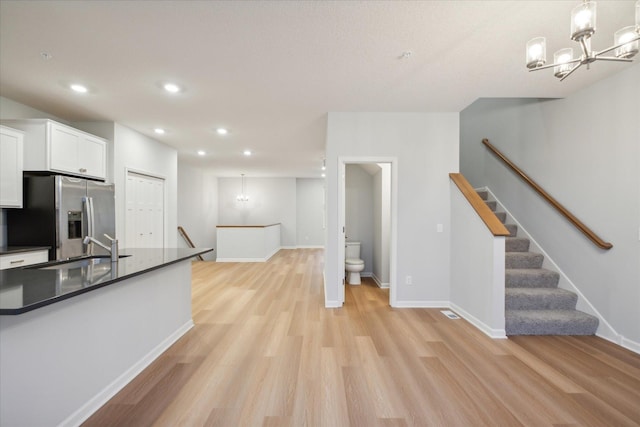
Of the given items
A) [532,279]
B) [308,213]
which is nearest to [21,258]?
[532,279]

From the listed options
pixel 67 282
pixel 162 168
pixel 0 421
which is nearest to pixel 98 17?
pixel 67 282

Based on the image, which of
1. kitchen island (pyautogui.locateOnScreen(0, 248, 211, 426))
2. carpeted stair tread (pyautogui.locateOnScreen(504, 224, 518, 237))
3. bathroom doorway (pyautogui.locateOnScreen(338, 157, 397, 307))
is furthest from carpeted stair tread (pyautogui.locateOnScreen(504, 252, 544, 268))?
kitchen island (pyautogui.locateOnScreen(0, 248, 211, 426))

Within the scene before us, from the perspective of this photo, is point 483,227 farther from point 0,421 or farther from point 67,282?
point 0,421

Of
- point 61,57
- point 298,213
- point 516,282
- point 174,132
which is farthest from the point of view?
point 298,213

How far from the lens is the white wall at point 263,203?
32.9ft

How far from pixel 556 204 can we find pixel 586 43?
234cm

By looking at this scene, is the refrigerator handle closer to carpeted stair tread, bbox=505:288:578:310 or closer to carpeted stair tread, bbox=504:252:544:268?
carpeted stair tread, bbox=505:288:578:310

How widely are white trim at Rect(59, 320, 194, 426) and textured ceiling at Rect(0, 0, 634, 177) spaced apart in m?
2.56

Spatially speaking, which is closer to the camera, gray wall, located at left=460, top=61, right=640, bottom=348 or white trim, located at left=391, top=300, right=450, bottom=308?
gray wall, located at left=460, top=61, right=640, bottom=348

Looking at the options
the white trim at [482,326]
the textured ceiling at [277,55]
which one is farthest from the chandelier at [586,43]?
the white trim at [482,326]

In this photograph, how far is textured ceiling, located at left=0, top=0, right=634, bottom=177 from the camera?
181 cm

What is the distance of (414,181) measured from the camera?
366 cm

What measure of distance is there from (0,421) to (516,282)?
4.43 metres

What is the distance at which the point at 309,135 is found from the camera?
4.66 meters
